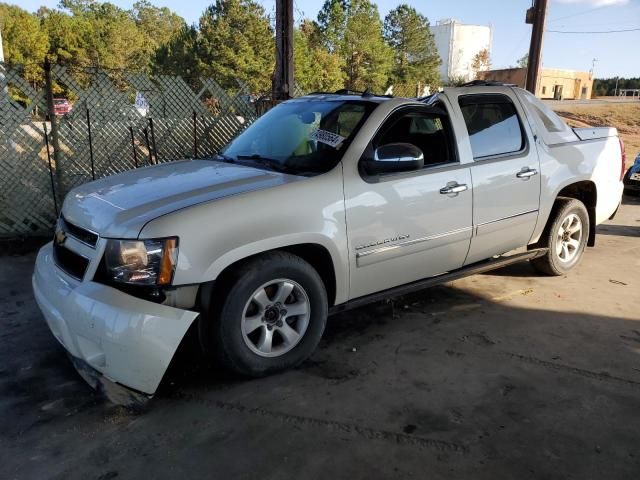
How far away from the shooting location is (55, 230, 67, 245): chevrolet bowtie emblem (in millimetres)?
3358

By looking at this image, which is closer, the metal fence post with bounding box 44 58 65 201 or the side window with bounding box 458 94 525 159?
the side window with bounding box 458 94 525 159

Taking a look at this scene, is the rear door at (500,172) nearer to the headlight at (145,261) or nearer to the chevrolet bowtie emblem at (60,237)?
the headlight at (145,261)

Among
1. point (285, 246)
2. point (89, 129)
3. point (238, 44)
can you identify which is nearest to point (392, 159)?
point (285, 246)

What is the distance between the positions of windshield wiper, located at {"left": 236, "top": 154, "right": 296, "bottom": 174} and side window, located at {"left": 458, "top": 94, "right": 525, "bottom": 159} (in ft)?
5.09

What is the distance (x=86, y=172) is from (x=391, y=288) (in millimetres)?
5396

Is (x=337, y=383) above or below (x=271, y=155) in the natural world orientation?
below

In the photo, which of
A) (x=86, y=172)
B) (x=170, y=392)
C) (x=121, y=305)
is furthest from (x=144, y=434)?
(x=86, y=172)

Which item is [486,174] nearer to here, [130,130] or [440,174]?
[440,174]

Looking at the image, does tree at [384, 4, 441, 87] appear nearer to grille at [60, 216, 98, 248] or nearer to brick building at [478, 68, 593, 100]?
brick building at [478, 68, 593, 100]

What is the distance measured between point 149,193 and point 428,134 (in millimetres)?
2162

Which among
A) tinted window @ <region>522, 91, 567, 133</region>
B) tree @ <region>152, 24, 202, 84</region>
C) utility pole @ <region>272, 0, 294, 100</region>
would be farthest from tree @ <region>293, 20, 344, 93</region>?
tinted window @ <region>522, 91, 567, 133</region>

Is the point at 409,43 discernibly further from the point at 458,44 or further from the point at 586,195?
the point at 586,195

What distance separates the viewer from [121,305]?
9.14 feet

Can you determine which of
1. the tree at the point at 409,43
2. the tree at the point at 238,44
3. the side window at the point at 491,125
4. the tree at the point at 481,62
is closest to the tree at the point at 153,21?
the tree at the point at 409,43
